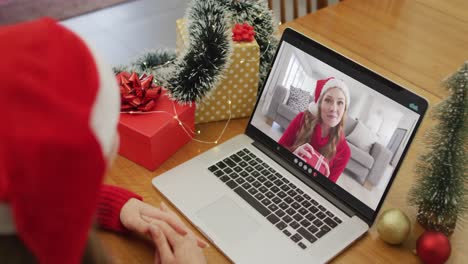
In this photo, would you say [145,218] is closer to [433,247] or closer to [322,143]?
[322,143]

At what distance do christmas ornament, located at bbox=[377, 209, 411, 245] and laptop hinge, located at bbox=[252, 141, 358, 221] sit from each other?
62 millimetres

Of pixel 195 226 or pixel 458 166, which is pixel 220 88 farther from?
pixel 458 166

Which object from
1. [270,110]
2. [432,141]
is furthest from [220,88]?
[432,141]

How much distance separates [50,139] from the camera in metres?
0.47

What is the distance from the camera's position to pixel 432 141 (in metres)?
0.85

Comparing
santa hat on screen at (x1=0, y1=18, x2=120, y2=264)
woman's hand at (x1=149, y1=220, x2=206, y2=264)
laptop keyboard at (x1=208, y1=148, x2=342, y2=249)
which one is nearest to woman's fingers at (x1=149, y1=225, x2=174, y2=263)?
woman's hand at (x1=149, y1=220, x2=206, y2=264)

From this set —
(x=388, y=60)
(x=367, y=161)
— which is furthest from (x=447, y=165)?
(x=388, y=60)

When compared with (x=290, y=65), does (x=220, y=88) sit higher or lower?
lower

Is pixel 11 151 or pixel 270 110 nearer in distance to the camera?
pixel 11 151

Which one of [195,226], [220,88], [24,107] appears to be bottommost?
[195,226]

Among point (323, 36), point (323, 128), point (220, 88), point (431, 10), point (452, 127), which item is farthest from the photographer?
point (431, 10)

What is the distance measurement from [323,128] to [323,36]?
1.80 ft

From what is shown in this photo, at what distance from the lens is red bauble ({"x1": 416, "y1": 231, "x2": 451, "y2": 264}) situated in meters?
0.82

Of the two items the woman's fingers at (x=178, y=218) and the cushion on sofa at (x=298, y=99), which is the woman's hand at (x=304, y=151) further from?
the woman's fingers at (x=178, y=218)
